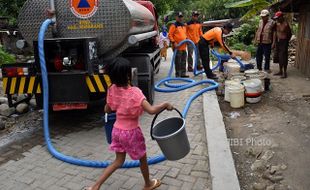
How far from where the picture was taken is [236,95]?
6148 mm

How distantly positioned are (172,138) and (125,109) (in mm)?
504

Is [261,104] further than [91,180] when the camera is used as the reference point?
Yes

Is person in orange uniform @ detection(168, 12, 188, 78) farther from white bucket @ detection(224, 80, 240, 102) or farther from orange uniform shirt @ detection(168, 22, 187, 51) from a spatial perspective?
white bucket @ detection(224, 80, 240, 102)

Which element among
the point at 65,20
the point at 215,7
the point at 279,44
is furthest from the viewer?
the point at 215,7

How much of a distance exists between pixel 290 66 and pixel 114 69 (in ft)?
30.2

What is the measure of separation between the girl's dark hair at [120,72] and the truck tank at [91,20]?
2.29 meters

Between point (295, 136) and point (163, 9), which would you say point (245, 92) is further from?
point (163, 9)

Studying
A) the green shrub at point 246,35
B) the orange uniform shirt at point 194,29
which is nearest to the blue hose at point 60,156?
the orange uniform shirt at point 194,29

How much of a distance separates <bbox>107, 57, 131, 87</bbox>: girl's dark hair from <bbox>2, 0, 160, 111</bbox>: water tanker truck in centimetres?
203

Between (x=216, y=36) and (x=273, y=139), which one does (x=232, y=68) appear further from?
(x=273, y=139)

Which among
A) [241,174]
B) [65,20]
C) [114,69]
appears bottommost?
[241,174]

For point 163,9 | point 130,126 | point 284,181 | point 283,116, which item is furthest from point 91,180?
point 163,9

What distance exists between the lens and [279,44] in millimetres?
8742

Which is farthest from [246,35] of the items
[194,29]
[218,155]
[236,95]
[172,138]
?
[172,138]
